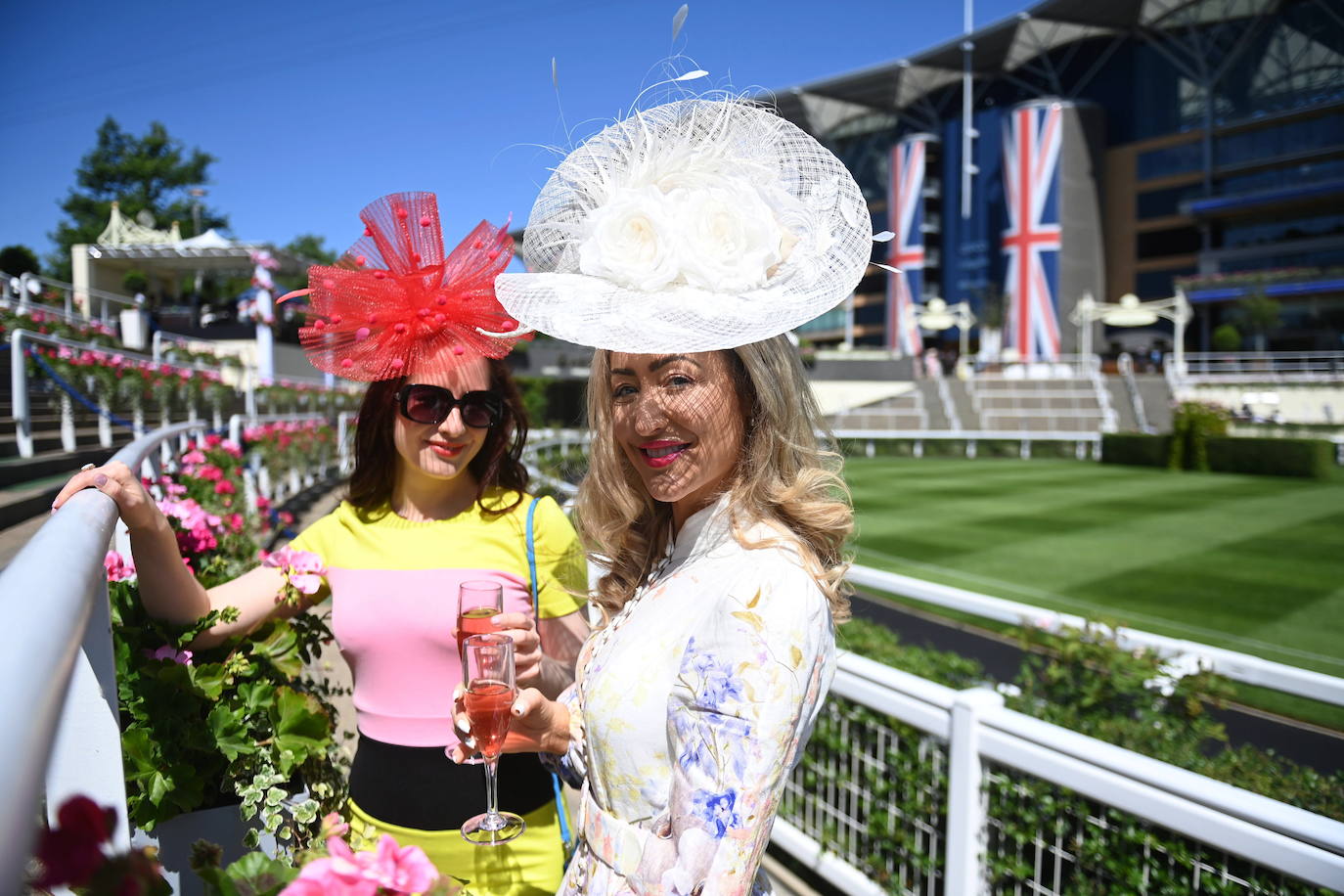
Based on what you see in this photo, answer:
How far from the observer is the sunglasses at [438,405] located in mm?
1991

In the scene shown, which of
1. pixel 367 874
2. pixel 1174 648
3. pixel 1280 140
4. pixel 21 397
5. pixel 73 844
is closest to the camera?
pixel 73 844

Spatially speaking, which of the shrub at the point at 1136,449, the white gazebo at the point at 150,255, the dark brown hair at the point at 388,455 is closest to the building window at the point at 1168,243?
the shrub at the point at 1136,449

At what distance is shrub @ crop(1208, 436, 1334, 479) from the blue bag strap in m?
24.4

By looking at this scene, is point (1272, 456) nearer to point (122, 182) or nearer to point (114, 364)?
point (114, 364)

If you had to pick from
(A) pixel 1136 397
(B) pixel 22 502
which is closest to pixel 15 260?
(B) pixel 22 502

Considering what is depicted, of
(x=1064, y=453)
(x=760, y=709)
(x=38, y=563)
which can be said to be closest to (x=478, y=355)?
(x=760, y=709)

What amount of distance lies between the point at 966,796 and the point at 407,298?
2.15 m

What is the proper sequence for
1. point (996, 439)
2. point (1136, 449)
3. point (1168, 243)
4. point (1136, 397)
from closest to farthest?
point (1136, 449) → point (996, 439) → point (1136, 397) → point (1168, 243)

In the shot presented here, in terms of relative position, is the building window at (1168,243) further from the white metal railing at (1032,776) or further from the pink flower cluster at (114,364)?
the white metal railing at (1032,776)

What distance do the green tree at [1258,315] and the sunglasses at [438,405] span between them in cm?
4701

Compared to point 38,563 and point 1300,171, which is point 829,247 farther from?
point 1300,171

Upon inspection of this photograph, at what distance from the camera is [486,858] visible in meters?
1.86

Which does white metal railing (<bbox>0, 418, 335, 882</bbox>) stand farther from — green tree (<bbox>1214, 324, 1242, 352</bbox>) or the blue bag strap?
green tree (<bbox>1214, 324, 1242, 352</bbox>)

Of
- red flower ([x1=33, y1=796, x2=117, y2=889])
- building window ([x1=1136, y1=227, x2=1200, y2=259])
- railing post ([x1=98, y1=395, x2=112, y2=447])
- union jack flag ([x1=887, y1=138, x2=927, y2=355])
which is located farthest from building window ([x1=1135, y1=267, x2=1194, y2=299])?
red flower ([x1=33, y1=796, x2=117, y2=889])
